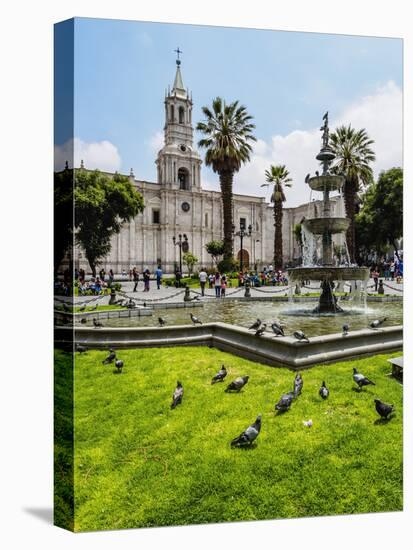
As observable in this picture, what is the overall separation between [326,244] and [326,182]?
4.71 feet

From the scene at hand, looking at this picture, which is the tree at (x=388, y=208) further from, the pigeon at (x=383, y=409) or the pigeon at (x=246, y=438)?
the pigeon at (x=246, y=438)

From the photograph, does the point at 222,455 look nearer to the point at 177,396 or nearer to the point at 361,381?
the point at 177,396

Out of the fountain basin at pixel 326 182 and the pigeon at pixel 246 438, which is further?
the fountain basin at pixel 326 182

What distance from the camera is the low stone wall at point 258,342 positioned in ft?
17.1

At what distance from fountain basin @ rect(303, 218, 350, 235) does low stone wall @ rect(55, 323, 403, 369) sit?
360cm

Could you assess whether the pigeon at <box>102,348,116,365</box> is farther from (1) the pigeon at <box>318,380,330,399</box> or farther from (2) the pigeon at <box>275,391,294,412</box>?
(1) the pigeon at <box>318,380,330,399</box>

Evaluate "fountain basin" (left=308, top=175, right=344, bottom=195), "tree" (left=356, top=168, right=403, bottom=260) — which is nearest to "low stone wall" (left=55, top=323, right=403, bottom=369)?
"tree" (left=356, top=168, right=403, bottom=260)

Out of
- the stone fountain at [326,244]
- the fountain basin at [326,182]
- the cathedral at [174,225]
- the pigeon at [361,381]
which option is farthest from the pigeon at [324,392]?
the cathedral at [174,225]

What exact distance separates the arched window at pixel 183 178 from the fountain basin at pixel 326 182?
27.9m

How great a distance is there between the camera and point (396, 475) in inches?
166

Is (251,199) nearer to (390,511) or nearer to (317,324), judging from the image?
(317,324)

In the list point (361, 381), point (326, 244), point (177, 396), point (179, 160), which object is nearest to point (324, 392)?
point (361, 381)

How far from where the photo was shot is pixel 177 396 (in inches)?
179

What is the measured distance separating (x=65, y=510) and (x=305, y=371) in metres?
2.96
